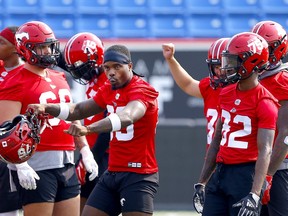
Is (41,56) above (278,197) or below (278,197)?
above

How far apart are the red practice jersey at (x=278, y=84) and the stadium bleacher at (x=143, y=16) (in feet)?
23.2

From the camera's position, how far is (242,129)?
6.00m

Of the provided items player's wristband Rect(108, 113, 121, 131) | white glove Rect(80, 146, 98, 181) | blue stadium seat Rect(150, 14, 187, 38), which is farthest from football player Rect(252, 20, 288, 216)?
blue stadium seat Rect(150, 14, 187, 38)

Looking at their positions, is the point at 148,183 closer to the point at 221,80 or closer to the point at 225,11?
the point at 221,80

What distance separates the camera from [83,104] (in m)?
6.84

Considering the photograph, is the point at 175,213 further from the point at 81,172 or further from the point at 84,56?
the point at 84,56

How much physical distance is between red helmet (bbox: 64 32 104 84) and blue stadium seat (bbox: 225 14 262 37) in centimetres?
623

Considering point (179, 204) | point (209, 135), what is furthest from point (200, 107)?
point (209, 135)

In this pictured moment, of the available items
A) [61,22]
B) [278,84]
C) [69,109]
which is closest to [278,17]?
[61,22]

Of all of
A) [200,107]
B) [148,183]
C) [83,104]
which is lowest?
[200,107]

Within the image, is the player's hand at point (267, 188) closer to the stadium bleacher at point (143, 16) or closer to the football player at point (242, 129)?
the football player at point (242, 129)

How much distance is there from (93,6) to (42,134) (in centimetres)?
764

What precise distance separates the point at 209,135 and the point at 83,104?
114cm

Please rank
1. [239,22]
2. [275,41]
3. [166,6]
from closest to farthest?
[275,41] → [239,22] → [166,6]
